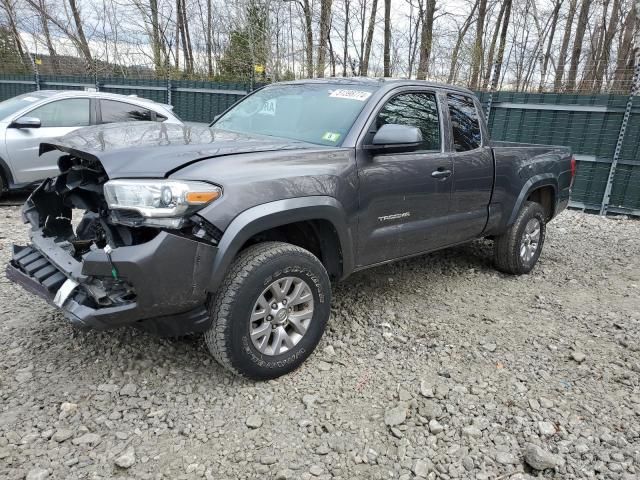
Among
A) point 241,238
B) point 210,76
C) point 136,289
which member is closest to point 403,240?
point 241,238

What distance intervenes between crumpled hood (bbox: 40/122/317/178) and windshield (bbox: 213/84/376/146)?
0.77ft

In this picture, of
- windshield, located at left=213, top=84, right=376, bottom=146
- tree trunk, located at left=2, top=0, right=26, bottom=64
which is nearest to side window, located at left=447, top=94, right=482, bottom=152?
windshield, located at left=213, top=84, right=376, bottom=146

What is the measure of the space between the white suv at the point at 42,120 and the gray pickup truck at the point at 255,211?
10.7 ft

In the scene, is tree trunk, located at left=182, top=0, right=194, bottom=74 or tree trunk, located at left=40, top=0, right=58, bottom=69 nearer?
tree trunk, located at left=40, top=0, right=58, bottom=69

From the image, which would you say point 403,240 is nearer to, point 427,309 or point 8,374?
point 427,309

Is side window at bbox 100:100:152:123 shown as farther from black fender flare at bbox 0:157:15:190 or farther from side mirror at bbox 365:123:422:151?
side mirror at bbox 365:123:422:151

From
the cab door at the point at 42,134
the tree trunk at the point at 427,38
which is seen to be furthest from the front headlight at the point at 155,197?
the tree trunk at the point at 427,38

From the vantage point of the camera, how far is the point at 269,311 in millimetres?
2807

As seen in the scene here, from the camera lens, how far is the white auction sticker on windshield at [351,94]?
3.52 metres

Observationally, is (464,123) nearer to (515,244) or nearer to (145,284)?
(515,244)

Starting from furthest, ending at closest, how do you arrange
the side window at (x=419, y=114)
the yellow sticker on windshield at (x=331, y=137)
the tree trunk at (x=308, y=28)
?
the tree trunk at (x=308, y=28)
the side window at (x=419, y=114)
the yellow sticker on windshield at (x=331, y=137)

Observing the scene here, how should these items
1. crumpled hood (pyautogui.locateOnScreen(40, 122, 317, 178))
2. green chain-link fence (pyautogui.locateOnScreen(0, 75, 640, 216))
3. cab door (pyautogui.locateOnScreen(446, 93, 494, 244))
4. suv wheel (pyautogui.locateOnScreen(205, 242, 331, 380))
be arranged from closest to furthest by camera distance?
crumpled hood (pyautogui.locateOnScreen(40, 122, 317, 178)), suv wheel (pyautogui.locateOnScreen(205, 242, 331, 380)), cab door (pyautogui.locateOnScreen(446, 93, 494, 244)), green chain-link fence (pyautogui.locateOnScreen(0, 75, 640, 216))

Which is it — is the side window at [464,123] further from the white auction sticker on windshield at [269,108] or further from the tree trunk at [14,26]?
the tree trunk at [14,26]

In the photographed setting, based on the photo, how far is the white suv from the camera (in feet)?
21.1
